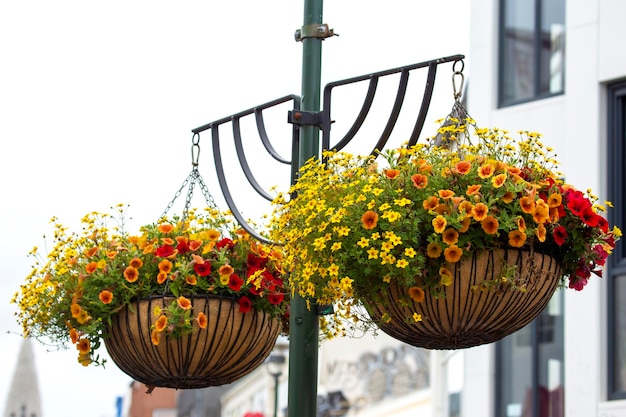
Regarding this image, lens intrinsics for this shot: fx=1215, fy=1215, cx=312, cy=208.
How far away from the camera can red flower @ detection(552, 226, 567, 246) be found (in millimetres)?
4250

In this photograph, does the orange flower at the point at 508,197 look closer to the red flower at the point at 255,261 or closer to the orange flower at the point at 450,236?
the orange flower at the point at 450,236

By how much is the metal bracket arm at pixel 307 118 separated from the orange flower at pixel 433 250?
1.05m

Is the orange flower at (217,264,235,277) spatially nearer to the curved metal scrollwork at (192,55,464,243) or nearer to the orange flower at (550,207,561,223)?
the curved metal scrollwork at (192,55,464,243)

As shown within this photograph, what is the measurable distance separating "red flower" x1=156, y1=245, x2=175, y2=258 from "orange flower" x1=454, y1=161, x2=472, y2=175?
138 centimetres

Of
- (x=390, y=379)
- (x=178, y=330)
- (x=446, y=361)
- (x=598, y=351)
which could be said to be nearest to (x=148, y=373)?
(x=178, y=330)

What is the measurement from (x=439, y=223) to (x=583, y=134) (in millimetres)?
9333

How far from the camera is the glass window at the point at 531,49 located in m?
14.0

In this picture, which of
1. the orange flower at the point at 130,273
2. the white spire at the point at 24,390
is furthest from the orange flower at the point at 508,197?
the white spire at the point at 24,390

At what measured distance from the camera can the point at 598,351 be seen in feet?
41.0

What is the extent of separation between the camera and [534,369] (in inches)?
541

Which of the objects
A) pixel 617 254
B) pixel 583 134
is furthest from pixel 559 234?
pixel 583 134

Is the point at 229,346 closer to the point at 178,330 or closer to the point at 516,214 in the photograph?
the point at 178,330

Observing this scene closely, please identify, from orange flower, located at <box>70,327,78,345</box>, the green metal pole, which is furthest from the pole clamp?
orange flower, located at <box>70,327,78,345</box>

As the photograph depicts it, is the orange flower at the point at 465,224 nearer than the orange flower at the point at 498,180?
Yes
